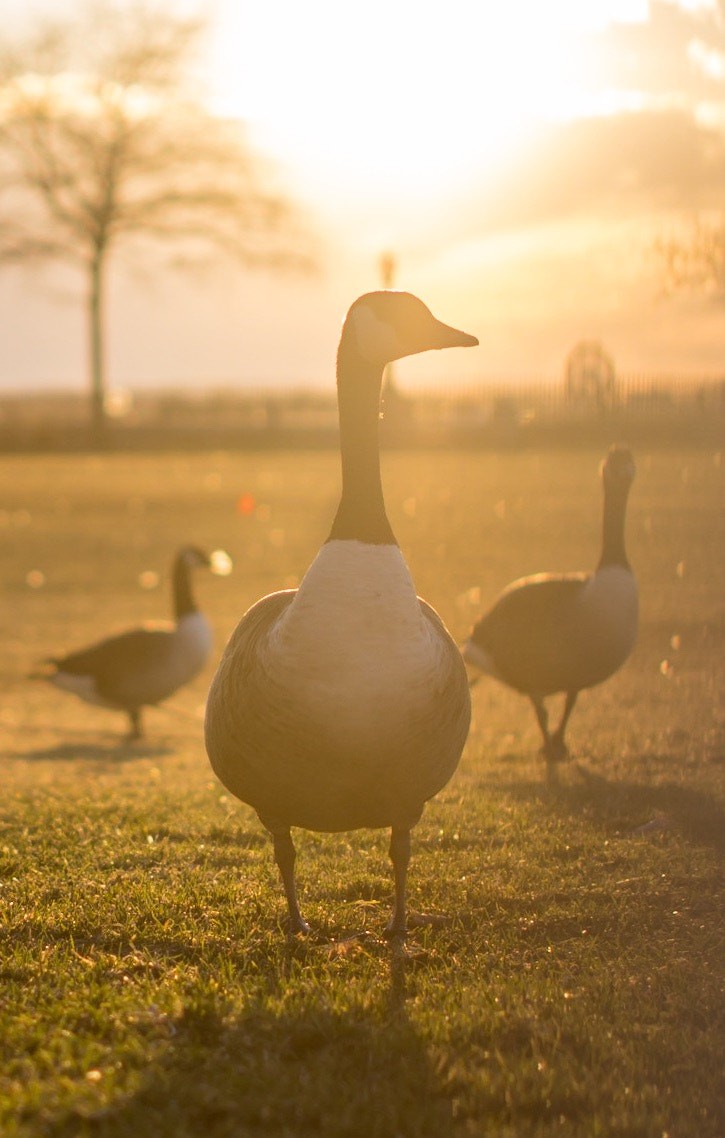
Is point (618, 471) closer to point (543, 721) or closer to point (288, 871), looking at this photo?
point (543, 721)

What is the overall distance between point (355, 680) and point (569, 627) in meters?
4.87

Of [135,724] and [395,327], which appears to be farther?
[135,724]

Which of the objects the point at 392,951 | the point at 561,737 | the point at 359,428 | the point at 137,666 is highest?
the point at 359,428

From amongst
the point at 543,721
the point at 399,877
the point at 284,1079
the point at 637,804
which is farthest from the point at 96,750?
the point at 284,1079

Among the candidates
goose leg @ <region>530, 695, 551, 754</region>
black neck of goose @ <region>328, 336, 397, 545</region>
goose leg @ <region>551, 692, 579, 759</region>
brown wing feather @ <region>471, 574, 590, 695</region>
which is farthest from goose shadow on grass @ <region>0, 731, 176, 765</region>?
black neck of goose @ <region>328, 336, 397, 545</region>

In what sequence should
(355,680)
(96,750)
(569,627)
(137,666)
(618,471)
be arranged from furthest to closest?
(137,666)
(96,750)
(618,471)
(569,627)
(355,680)

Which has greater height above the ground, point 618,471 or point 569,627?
point 618,471

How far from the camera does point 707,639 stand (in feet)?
45.6

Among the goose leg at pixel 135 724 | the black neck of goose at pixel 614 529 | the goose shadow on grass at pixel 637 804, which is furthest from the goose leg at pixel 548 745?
the goose leg at pixel 135 724

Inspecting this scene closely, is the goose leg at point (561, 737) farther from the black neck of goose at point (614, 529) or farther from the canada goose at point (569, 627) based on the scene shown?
the black neck of goose at point (614, 529)

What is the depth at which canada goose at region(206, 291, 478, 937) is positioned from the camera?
457 centimetres

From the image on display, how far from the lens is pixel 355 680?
4.54m

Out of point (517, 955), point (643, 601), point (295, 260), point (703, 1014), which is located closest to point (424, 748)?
point (517, 955)

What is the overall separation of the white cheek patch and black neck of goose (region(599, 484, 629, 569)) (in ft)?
14.8
